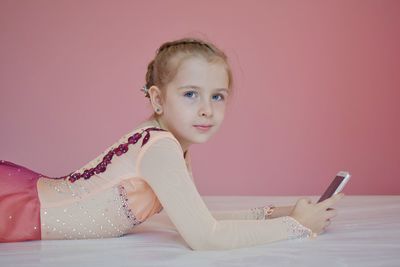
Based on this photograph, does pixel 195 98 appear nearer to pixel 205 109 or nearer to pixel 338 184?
pixel 205 109

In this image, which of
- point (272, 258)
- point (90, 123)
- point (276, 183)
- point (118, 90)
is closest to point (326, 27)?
point (276, 183)

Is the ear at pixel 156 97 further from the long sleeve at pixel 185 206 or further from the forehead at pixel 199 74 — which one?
the long sleeve at pixel 185 206

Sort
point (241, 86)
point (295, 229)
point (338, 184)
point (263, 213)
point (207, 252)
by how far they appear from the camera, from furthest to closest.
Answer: point (241, 86) < point (263, 213) < point (338, 184) < point (295, 229) < point (207, 252)

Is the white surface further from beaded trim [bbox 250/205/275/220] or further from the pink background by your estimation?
the pink background

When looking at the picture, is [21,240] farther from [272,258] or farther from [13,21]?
[13,21]

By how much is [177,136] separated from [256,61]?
1.71 meters

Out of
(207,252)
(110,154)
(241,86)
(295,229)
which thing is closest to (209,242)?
(207,252)

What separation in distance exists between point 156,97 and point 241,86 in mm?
1648

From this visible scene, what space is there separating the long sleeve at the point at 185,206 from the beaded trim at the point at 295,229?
57 millimetres

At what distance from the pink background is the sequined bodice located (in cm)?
153

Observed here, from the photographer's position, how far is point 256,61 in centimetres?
306

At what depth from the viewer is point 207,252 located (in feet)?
4.01

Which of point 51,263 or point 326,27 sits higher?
point 326,27

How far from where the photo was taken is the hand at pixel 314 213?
4.54ft
